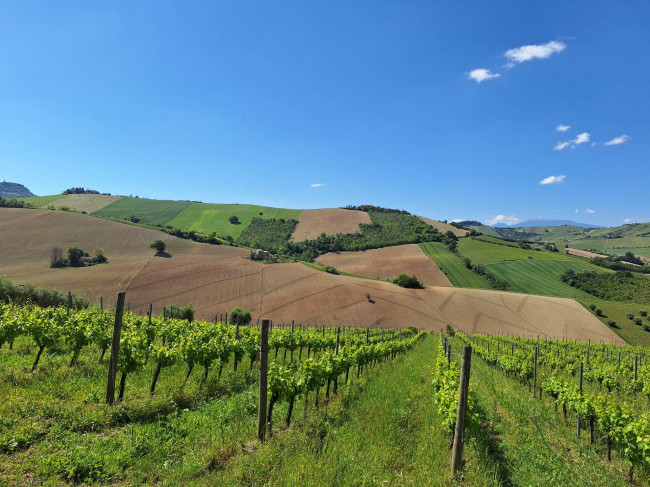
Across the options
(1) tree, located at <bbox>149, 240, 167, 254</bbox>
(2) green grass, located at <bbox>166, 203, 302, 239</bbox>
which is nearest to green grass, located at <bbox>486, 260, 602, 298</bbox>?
(2) green grass, located at <bbox>166, 203, 302, 239</bbox>

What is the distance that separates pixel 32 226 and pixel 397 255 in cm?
10403

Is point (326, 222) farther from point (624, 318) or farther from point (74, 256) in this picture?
point (624, 318)

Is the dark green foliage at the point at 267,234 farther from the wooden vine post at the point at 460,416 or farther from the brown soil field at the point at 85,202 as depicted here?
the wooden vine post at the point at 460,416

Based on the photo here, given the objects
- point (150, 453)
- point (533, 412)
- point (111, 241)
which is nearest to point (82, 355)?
point (150, 453)

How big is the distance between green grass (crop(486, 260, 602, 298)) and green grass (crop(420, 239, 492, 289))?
24.6ft

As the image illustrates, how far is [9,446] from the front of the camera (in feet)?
19.6

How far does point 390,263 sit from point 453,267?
20.0 meters

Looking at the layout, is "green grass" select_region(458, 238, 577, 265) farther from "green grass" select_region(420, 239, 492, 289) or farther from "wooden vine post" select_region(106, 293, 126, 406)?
"wooden vine post" select_region(106, 293, 126, 406)

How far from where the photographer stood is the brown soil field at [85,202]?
13255 centimetres

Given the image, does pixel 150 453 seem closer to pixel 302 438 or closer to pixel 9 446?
pixel 9 446

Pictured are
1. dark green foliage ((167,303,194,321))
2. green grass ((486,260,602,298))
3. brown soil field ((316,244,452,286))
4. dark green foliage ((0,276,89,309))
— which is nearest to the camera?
dark green foliage ((0,276,89,309))

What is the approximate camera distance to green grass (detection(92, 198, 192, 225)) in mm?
129312

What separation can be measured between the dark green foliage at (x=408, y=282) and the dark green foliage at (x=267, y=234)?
48688mm

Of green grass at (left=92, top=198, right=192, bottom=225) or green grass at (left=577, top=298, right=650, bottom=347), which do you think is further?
green grass at (left=92, top=198, right=192, bottom=225)
